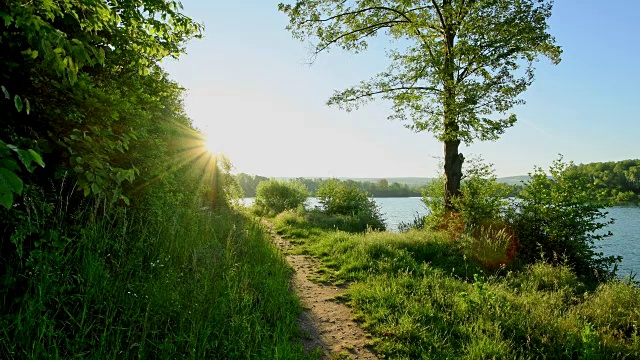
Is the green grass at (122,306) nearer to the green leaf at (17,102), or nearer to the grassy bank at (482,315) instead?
the green leaf at (17,102)

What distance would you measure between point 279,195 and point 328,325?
21.0 metres

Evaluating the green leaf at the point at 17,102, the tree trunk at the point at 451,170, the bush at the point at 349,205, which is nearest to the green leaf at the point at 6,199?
the green leaf at the point at 17,102

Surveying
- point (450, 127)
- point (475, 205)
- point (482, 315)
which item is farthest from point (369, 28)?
point (482, 315)

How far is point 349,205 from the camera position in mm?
19578

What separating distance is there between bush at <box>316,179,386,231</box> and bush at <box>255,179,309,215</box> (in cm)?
352

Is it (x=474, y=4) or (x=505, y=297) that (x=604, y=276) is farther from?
(x=474, y=4)

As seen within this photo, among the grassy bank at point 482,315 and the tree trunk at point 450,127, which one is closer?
the grassy bank at point 482,315

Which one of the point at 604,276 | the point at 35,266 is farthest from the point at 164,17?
the point at 604,276

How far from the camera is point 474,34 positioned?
450 inches

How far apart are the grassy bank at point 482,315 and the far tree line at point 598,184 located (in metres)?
3.90

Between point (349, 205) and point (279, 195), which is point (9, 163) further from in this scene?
point (279, 195)

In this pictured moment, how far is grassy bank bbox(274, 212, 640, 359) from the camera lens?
4.25 m

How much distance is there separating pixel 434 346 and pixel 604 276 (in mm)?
8717

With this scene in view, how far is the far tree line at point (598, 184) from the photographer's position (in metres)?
10.3
